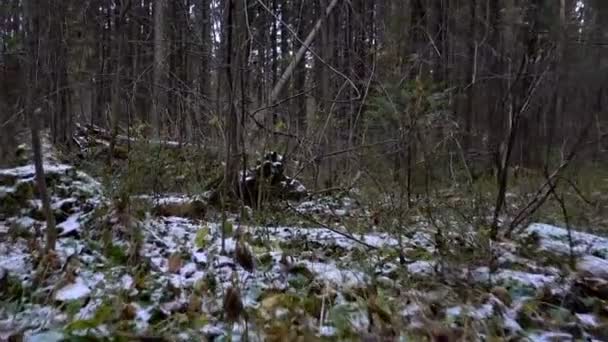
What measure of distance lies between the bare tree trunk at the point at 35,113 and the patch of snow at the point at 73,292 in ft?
1.86

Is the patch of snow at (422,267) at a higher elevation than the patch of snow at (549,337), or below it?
higher

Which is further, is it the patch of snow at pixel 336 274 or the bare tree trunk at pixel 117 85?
the bare tree trunk at pixel 117 85

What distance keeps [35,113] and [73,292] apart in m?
1.09

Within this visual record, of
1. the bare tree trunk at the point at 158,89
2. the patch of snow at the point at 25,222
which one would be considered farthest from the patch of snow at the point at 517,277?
the bare tree trunk at the point at 158,89

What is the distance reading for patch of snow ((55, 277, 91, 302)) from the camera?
2.11m

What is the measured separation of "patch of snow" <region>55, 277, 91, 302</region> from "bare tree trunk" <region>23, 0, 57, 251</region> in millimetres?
566

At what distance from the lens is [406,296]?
2.17 meters

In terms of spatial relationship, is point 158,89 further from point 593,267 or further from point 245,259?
point 593,267

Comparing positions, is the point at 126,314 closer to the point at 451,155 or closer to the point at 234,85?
the point at 234,85

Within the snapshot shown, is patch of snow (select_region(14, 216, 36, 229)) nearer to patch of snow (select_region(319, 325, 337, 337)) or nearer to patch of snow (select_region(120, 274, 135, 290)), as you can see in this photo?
patch of snow (select_region(120, 274, 135, 290))

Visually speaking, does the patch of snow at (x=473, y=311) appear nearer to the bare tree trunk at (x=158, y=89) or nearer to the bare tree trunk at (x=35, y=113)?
the bare tree trunk at (x=35, y=113)

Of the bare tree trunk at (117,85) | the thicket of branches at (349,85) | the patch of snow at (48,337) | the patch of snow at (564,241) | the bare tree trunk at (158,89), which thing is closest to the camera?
the patch of snow at (48,337)

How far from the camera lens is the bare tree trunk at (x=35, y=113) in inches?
107

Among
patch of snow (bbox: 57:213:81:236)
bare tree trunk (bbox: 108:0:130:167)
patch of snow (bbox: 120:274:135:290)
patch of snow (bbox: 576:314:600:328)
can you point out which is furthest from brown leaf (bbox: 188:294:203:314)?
bare tree trunk (bbox: 108:0:130:167)
